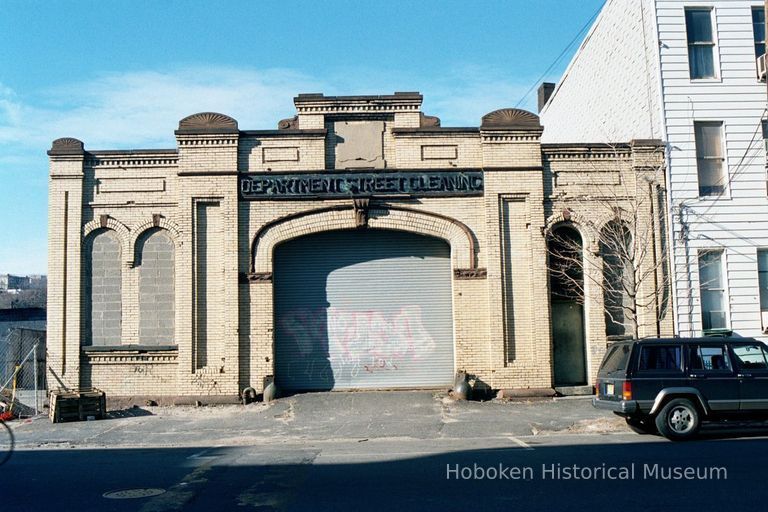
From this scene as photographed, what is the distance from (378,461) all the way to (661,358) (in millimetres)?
5511

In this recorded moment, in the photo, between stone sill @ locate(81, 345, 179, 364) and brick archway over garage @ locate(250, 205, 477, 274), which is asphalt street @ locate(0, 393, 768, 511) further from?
brick archway over garage @ locate(250, 205, 477, 274)

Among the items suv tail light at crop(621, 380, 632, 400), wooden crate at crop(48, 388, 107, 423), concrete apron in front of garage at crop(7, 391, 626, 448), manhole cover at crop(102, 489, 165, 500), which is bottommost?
concrete apron in front of garage at crop(7, 391, 626, 448)

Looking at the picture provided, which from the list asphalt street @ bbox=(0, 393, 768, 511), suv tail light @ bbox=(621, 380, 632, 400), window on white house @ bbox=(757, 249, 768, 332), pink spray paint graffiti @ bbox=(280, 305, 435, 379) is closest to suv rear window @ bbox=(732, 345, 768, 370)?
asphalt street @ bbox=(0, 393, 768, 511)

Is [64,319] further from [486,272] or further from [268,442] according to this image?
[486,272]

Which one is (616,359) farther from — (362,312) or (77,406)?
(77,406)

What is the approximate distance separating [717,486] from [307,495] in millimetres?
4784

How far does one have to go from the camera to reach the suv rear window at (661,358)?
1309 centimetres

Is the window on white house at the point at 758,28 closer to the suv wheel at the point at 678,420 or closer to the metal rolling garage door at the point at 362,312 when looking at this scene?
the metal rolling garage door at the point at 362,312

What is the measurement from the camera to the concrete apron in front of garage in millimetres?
14664

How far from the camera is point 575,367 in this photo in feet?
64.0

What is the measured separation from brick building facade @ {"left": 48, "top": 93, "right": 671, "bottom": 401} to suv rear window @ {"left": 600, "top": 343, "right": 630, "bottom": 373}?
15.4 feet

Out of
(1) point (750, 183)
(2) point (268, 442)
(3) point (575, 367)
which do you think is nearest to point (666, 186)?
(1) point (750, 183)

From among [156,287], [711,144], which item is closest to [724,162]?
[711,144]

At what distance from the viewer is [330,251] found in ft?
64.2
